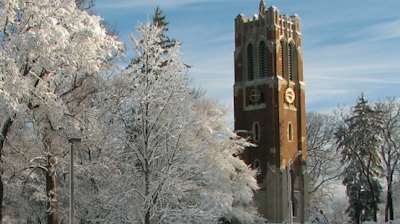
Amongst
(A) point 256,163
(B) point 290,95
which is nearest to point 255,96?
(B) point 290,95

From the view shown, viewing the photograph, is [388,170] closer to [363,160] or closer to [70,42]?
[363,160]

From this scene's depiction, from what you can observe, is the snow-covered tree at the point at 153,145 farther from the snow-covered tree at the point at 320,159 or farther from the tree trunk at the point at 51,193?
the snow-covered tree at the point at 320,159

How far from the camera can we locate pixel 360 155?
57562mm

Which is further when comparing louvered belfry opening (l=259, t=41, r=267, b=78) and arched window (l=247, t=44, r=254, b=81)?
arched window (l=247, t=44, r=254, b=81)

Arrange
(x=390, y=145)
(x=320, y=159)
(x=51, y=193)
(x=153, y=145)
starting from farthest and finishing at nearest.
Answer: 1. (x=320, y=159)
2. (x=390, y=145)
3. (x=51, y=193)
4. (x=153, y=145)

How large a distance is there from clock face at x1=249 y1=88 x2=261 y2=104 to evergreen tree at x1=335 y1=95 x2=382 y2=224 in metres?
8.00

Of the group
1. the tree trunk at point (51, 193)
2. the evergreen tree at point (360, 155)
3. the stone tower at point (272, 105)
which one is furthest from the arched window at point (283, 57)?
the tree trunk at point (51, 193)

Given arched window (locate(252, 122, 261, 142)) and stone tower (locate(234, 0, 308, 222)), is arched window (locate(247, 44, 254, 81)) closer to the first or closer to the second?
stone tower (locate(234, 0, 308, 222))

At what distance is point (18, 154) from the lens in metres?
25.1

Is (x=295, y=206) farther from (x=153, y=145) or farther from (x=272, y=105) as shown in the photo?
(x=153, y=145)

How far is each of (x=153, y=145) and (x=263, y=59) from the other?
42968 millimetres

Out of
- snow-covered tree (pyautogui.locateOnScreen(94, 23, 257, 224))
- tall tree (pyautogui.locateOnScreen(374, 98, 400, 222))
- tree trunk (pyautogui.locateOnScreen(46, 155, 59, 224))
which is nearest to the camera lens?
snow-covered tree (pyautogui.locateOnScreen(94, 23, 257, 224))


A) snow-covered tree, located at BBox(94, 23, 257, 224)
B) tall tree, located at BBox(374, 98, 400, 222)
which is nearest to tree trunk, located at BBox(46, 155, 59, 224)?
snow-covered tree, located at BBox(94, 23, 257, 224)

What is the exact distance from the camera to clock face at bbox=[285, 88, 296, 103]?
63531 millimetres
